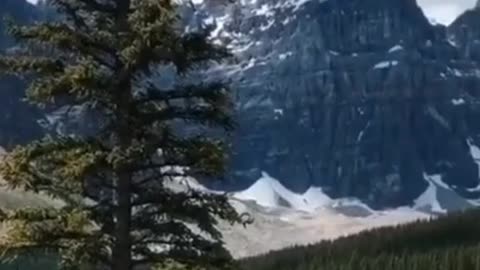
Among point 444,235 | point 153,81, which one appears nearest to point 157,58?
point 153,81

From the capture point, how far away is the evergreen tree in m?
15.4

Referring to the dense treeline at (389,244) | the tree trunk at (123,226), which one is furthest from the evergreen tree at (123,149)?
the dense treeline at (389,244)

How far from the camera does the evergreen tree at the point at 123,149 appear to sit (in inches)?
604

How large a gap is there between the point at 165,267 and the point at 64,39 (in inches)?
132

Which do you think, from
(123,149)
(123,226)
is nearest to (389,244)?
(123,226)

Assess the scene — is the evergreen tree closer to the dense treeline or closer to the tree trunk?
the tree trunk

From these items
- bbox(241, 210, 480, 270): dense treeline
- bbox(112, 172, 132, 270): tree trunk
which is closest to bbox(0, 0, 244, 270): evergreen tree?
bbox(112, 172, 132, 270): tree trunk

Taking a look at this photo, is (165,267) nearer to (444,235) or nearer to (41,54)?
(41,54)

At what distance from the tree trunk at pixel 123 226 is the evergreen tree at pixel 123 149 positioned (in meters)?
0.01

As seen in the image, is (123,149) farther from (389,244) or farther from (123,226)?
(389,244)

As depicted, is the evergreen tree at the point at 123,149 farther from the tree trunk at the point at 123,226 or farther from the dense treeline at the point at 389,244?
the dense treeline at the point at 389,244

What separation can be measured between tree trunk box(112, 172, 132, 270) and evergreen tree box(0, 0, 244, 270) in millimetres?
15

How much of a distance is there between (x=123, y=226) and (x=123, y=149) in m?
1.14

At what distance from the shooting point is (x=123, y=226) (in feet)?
51.7
